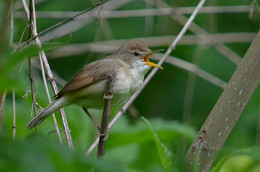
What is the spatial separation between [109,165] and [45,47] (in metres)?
0.25

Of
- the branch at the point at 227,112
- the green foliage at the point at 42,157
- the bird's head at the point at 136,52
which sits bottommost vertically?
the green foliage at the point at 42,157

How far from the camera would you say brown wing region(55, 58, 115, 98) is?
2.78m

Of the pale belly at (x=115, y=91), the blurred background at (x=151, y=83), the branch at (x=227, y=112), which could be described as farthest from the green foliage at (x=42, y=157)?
the pale belly at (x=115, y=91)

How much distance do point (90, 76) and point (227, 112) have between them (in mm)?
1243

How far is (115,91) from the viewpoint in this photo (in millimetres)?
2695

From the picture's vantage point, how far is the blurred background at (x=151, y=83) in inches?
33.6

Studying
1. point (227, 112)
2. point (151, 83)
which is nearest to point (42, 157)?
point (227, 112)

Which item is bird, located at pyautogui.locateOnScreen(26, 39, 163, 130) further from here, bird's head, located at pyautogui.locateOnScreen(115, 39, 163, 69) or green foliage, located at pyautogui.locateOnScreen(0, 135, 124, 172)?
green foliage, located at pyautogui.locateOnScreen(0, 135, 124, 172)

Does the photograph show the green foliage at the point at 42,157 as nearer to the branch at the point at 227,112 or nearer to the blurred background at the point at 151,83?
the blurred background at the point at 151,83

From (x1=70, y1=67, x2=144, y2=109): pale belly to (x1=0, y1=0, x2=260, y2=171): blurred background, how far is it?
0.23m

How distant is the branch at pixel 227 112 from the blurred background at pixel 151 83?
0.06 m

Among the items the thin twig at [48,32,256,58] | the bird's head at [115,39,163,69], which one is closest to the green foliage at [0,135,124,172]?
the bird's head at [115,39,163,69]

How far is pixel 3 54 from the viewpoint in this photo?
2.53ft

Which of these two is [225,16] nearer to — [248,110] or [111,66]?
[248,110]
